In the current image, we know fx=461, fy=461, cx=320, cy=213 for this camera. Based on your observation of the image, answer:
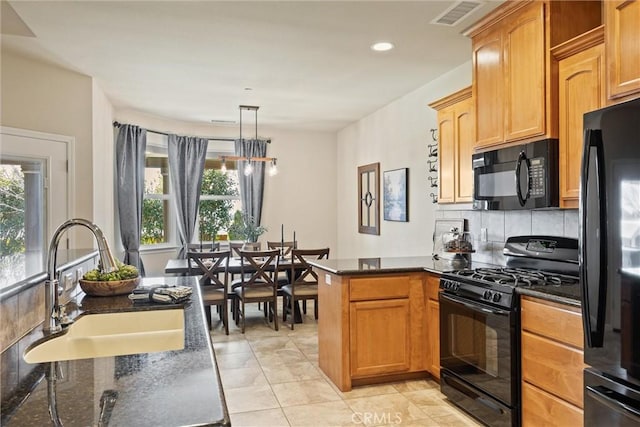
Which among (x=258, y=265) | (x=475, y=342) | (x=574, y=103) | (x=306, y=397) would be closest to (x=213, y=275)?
(x=258, y=265)

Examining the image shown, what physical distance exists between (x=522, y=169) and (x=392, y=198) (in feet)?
8.58

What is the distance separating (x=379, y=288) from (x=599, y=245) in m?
1.72

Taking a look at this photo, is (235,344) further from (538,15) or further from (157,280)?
(538,15)

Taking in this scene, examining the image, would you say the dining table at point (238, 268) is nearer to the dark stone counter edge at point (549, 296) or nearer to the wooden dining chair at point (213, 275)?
the wooden dining chair at point (213, 275)

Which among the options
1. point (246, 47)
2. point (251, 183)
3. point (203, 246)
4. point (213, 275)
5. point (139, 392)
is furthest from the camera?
point (251, 183)

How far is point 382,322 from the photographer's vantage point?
3.41 m

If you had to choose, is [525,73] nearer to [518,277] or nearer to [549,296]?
[518,277]

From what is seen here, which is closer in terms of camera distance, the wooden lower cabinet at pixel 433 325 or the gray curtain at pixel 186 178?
the wooden lower cabinet at pixel 433 325

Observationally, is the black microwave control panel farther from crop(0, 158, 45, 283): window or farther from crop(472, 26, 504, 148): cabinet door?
crop(0, 158, 45, 283): window

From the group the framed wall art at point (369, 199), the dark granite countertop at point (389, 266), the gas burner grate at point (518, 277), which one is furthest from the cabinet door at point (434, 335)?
the framed wall art at point (369, 199)

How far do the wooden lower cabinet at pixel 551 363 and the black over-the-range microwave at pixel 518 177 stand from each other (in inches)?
26.4

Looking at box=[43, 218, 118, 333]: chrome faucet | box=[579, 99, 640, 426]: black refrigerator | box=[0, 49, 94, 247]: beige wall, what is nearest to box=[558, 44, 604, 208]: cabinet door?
box=[579, 99, 640, 426]: black refrigerator

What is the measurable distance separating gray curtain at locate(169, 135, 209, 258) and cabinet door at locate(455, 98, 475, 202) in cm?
420

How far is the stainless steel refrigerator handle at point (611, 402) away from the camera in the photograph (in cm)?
176
